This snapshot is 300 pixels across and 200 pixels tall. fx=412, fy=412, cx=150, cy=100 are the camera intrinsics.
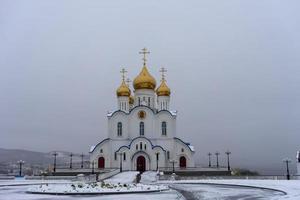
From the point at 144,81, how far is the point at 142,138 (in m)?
9.86

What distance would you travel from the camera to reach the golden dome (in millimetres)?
59322

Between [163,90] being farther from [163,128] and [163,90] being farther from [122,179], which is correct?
[122,179]

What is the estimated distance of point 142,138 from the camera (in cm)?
5306

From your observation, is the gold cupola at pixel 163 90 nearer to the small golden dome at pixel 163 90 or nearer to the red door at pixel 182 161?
the small golden dome at pixel 163 90

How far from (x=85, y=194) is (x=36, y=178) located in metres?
22.0

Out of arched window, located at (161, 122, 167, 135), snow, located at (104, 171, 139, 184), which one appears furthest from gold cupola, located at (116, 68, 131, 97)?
snow, located at (104, 171, 139, 184)

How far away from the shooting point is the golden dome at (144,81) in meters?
59.3

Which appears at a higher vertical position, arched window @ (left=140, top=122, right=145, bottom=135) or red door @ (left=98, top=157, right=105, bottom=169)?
arched window @ (left=140, top=122, right=145, bottom=135)

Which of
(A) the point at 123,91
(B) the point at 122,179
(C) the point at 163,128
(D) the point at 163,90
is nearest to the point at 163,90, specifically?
(D) the point at 163,90

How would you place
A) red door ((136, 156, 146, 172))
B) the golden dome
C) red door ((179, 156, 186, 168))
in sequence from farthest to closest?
1. the golden dome
2. red door ((179, 156, 186, 168))
3. red door ((136, 156, 146, 172))

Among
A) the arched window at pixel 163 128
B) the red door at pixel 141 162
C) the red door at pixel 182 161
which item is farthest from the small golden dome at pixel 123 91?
the red door at pixel 182 161

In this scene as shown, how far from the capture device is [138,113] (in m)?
57.2

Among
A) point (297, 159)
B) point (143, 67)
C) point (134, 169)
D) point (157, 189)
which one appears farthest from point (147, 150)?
point (157, 189)

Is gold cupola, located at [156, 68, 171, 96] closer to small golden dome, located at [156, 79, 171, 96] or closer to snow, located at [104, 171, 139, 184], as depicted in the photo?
small golden dome, located at [156, 79, 171, 96]
